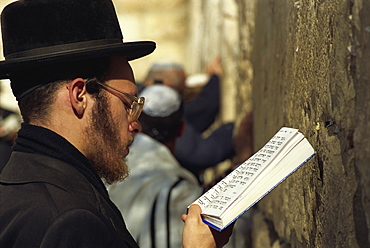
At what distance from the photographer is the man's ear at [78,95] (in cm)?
160

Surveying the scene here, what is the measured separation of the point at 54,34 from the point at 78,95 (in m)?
0.18

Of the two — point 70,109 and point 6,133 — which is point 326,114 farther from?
point 6,133

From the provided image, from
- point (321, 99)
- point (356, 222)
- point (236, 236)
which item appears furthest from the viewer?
point (236, 236)

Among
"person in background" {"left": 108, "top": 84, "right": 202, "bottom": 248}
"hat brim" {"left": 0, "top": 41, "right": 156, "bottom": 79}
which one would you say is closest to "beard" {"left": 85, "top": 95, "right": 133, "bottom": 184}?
"hat brim" {"left": 0, "top": 41, "right": 156, "bottom": 79}

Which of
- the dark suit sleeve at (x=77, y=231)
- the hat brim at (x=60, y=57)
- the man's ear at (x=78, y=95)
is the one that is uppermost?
the hat brim at (x=60, y=57)

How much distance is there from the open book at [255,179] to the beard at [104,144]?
0.35m

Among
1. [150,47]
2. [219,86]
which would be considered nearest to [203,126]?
[219,86]

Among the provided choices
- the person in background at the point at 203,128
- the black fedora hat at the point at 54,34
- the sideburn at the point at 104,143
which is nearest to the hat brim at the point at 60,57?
the black fedora hat at the point at 54,34

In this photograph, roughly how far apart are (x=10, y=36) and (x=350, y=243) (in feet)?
3.50

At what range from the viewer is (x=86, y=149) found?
1.66 meters

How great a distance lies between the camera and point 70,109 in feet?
5.30

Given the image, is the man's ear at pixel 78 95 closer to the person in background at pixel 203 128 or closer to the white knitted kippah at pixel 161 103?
the white knitted kippah at pixel 161 103

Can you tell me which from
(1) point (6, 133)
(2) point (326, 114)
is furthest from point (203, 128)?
(2) point (326, 114)

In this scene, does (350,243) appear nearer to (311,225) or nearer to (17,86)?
(311,225)
